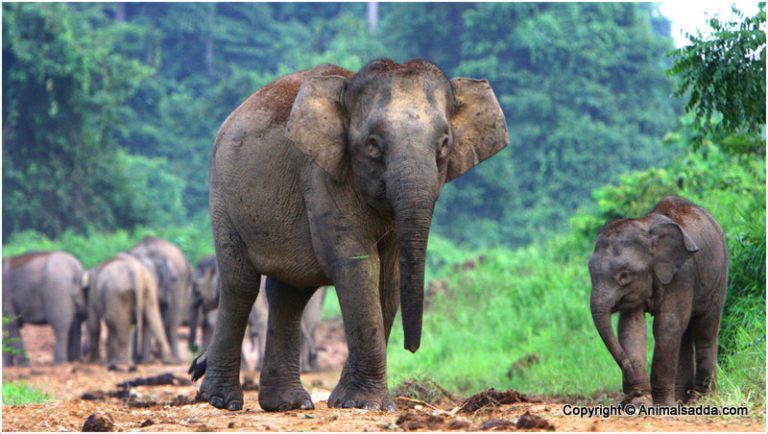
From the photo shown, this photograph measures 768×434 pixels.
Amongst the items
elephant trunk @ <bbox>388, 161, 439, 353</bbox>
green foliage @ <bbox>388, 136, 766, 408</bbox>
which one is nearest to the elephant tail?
green foliage @ <bbox>388, 136, 766, 408</bbox>

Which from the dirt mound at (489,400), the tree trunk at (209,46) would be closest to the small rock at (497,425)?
the dirt mound at (489,400)

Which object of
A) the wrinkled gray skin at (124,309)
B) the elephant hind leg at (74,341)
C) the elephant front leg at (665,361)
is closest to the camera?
the elephant front leg at (665,361)

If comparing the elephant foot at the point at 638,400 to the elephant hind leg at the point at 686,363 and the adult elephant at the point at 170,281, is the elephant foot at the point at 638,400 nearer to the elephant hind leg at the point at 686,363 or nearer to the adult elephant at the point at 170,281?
the elephant hind leg at the point at 686,363

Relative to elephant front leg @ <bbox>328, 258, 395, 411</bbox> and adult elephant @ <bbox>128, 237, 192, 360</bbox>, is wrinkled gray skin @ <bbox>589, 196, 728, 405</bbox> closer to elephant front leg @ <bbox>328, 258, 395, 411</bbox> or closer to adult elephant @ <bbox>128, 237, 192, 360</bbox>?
elephant front leg @ <bbox>328, 258, 395, 411</bbox>

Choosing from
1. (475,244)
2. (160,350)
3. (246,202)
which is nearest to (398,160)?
(246,202)

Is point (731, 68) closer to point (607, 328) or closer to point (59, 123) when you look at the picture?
point (607, 328)

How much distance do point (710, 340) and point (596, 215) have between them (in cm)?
741

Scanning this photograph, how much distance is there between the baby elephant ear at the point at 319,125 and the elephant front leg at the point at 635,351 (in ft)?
7.75

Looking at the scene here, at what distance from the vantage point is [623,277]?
863 centimetres

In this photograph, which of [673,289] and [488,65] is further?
[488,65]

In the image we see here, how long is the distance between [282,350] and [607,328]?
6.69 feet

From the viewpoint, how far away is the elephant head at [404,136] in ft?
22.4

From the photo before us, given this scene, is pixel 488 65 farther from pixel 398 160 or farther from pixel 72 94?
pixel 398 160

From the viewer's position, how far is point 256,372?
55.0 ft
